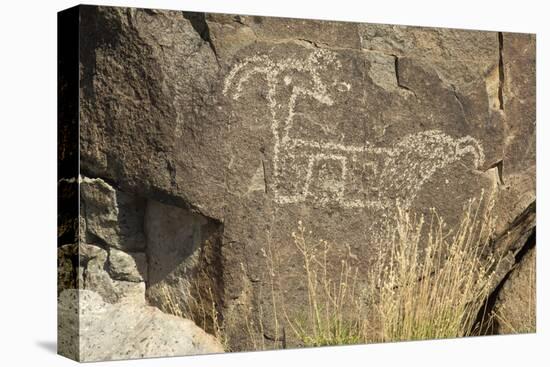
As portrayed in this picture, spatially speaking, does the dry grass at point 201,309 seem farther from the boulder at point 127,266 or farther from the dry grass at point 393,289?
the boulder at point 127,266

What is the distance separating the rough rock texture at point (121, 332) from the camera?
6.16 metres

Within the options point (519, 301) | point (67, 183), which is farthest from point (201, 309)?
point (519, 301)

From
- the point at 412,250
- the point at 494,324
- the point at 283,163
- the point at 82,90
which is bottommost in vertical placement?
the point at 494,324

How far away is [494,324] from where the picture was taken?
7406 mm

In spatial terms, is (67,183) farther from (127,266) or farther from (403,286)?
(403,286)

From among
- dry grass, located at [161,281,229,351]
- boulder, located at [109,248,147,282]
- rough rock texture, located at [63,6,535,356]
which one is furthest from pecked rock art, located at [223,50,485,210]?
boulder, located at [109,248,147,282]

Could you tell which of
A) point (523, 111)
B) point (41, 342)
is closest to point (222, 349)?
point (41, 342)

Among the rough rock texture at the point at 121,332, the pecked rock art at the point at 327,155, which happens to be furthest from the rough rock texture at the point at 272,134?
the rough rock texture at the point at 121,332

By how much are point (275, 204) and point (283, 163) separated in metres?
0.25

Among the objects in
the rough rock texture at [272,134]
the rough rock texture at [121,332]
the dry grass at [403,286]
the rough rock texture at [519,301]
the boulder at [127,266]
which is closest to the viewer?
the rough rock texture at [121,332]

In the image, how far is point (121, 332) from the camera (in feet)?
20.6

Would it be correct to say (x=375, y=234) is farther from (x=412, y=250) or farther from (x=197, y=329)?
(x=197, y=329)

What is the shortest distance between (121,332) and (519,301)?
8.85 ft

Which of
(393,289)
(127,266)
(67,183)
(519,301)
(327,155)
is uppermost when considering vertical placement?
(327,155)
